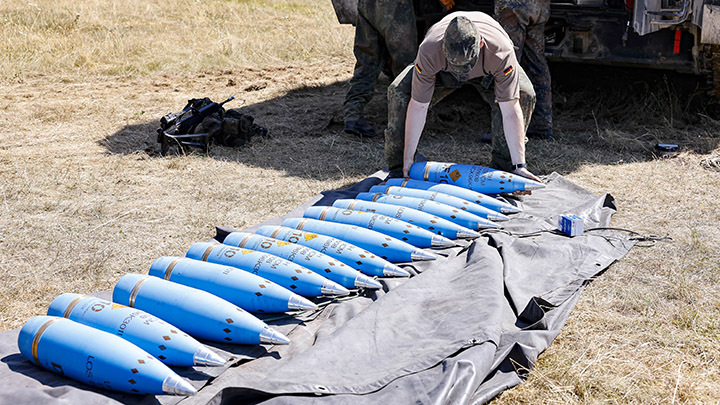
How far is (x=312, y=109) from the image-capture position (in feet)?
30.3

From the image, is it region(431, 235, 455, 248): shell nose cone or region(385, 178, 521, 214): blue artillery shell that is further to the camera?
region(385, 178, 521, 214): blue artillery shell

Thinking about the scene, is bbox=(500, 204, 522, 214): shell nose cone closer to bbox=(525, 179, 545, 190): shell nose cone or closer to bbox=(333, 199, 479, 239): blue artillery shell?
bbox=(525, 179, 545, 190): shell nose cone

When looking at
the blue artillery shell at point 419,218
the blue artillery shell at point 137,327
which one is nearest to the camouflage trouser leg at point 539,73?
the blue artillery shell at point 419,218

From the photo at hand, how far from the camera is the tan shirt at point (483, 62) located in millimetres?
5449

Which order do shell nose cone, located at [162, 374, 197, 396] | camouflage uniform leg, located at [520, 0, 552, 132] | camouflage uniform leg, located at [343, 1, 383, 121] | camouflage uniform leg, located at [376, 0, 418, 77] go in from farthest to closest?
camouflage uniform leg, located at [343, 1, 383, 121] → camouflage uniform leg, located at [376, 0, 418, 77] → camouflage uniform leg, located at [520, 0, 552, 132] → shell nose cone, located at [162, 374, 197, 396]

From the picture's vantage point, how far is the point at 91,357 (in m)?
3.11

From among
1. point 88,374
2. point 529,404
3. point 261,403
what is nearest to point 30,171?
point 88,374

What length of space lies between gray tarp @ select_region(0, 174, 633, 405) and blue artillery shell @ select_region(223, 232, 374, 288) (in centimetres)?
15

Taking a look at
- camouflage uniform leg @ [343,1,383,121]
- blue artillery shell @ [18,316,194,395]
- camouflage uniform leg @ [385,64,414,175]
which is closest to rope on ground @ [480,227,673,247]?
camouflage uniform leg @ [385,64,414,175]

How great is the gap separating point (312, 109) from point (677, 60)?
450 centimetres

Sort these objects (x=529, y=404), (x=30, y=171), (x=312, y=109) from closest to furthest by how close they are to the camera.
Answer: (x=529, y=404), (x=30, y=171), (x=312, y=109)

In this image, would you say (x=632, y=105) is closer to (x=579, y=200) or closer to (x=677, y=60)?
(x=677, y=60)

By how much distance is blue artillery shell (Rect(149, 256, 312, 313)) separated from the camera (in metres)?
3.75

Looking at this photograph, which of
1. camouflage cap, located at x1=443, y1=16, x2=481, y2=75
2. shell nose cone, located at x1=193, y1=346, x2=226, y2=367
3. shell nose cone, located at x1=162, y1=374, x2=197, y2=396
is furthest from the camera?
camouflage cap, located at x1=443, y1=16, x2=481, y2=75
